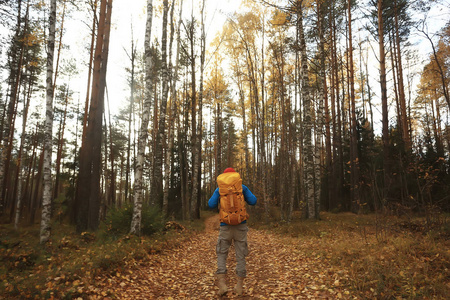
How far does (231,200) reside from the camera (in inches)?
160

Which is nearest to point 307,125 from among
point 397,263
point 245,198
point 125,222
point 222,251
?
point 397,263

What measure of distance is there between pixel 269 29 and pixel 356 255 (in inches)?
526

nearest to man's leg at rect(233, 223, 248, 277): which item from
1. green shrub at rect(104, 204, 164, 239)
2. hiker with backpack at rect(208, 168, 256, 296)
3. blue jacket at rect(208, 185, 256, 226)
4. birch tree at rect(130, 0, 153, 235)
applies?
hiker with backpack at rect(208, 168, 256, 296)

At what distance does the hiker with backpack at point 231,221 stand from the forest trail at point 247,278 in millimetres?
346

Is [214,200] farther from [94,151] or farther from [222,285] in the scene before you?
[94,151]

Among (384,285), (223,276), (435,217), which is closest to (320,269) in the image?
(384,285)

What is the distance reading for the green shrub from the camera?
26.9 ft

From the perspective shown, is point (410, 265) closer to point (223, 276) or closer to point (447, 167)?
point (223, 276)

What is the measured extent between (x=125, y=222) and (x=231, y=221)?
5743 mm

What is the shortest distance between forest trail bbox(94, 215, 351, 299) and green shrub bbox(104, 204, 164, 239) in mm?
1566

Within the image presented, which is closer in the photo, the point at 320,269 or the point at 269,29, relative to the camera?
the point at 320,269

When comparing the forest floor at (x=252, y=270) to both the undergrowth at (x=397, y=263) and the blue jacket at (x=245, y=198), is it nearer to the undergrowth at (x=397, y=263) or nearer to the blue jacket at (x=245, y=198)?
the undergrowth at (x=397, y=263)

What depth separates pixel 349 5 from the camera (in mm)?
14672

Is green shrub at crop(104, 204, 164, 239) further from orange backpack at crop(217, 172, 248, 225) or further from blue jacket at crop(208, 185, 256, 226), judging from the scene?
orange backpack at crop(217, 172, 248, 225)
